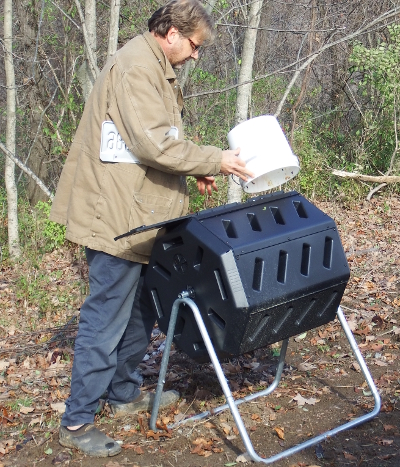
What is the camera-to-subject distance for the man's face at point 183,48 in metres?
3.13

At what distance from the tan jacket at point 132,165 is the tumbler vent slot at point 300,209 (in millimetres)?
423

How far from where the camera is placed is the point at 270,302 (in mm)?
2748

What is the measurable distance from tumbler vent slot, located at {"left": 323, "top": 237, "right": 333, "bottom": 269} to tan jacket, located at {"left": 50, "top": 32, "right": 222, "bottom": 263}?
24.8 inches

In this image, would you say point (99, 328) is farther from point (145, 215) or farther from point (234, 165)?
point (234, 165)

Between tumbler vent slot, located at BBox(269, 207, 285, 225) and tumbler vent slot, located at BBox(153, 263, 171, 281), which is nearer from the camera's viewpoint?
tumbler vent slot, located at BBox(269, 207, 285, 225)

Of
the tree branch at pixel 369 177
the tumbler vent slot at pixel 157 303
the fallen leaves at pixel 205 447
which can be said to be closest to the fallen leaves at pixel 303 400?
the fallen leaves at pixel 205 447

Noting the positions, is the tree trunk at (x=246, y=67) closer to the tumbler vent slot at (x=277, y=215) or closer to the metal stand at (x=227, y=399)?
the metal stand at (x=227, y=399)

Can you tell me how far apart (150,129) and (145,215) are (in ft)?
1.49

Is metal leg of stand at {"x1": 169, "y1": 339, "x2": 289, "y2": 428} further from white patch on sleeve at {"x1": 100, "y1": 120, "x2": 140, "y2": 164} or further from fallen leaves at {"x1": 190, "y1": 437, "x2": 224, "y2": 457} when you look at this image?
white patch on sleeve at {"x1": 100, "y1": 120, "x2": 140, "y2": 164}

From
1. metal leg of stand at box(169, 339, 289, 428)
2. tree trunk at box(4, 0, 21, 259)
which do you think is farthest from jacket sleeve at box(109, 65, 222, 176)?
tree trunk at box(4, 0, 21, 259)

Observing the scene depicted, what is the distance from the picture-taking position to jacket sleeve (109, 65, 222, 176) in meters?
2.90

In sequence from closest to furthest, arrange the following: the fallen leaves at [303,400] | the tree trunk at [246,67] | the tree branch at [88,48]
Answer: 1. the fallen leaves at [303,400]
2. the tree branch at [88,48]
3. the tree trunk at [246,67]

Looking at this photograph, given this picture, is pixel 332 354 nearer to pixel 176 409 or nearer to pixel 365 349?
pixel 365 349

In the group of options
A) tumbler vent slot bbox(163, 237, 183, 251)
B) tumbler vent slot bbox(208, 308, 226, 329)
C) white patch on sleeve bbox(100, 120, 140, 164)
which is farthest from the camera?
white patch on sleeve bbox(100, 120, 140, 164)
